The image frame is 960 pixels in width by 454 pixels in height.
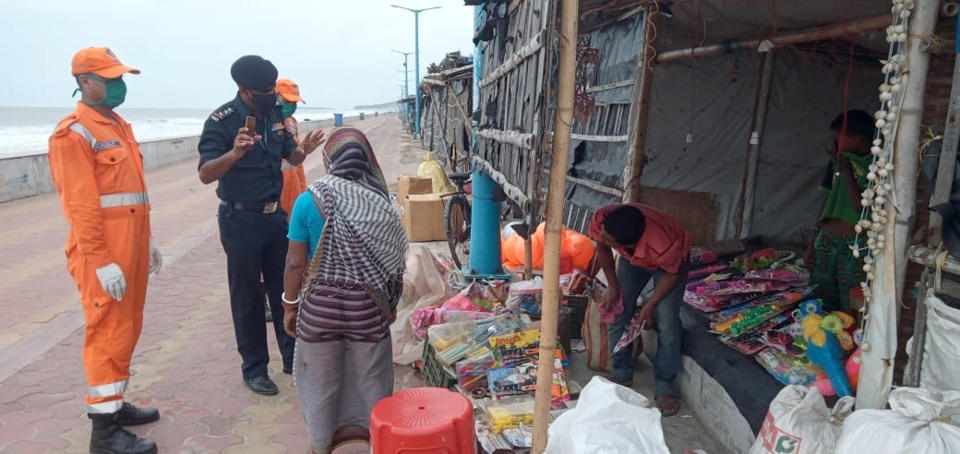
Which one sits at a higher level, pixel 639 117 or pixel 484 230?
pixel 639 117

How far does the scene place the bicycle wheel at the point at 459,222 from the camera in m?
7.63

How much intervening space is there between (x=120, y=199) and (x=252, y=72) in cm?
107

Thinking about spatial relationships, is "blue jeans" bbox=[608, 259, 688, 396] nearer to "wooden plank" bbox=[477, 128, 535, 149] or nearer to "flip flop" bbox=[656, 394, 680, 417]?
"flip flop" bbox=[656, 394, 680, 417]

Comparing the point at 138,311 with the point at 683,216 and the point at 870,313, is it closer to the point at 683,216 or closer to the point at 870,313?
the point at 870,313

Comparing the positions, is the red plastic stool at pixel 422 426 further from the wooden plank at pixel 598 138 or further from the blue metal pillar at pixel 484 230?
the wooden plank at pixel 598 138

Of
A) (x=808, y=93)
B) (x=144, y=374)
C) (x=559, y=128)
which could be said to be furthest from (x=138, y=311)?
(x=808, y=93)

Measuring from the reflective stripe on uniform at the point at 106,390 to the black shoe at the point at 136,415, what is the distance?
0.38 m

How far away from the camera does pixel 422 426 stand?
2.45 metres

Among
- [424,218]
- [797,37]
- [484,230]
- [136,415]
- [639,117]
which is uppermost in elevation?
[797,37]

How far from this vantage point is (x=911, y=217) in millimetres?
2137

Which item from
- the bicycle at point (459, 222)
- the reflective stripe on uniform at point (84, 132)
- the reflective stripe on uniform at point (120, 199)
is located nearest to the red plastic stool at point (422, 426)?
the reflective stripe on uniform at point (120, 199)

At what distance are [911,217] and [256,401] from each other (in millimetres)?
3815

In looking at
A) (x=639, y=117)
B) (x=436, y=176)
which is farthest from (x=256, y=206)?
(x=436, y=176)

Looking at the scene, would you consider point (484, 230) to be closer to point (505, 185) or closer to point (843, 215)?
point (505, 185)
